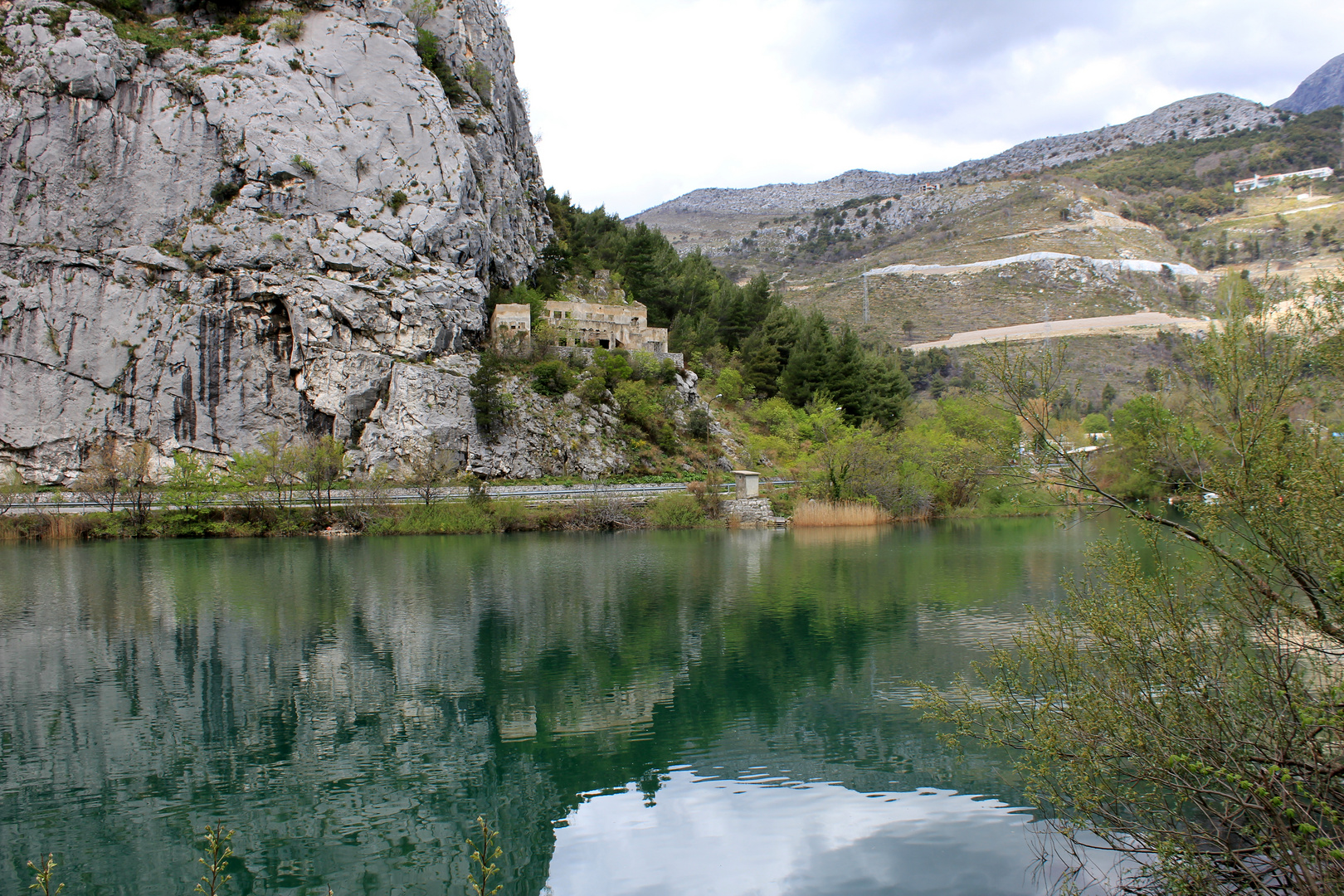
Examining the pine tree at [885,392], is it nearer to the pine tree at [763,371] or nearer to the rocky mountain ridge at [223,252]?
the pine tree at [763,371]

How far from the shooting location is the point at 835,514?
44938 mm

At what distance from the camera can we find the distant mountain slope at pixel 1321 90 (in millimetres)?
182250

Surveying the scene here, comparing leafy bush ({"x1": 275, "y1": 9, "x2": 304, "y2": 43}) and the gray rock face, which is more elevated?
leafy bush ({"x1": 275, "y1": 9, "x2": 304, "y2": 43})

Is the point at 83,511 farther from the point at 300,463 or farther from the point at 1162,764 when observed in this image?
the point at 1162,764

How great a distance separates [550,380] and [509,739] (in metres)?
43.9

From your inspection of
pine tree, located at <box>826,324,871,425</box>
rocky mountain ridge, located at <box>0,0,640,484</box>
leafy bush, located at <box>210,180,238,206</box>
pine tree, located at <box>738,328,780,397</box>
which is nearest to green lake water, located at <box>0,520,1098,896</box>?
rocky mountain ridge, located at <box>0,0,640,484</box>

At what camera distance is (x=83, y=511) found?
1538 inches

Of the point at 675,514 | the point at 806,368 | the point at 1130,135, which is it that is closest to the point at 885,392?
the point at 806,368

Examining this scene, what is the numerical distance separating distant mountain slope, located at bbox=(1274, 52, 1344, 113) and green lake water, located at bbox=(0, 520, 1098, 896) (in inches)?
8918

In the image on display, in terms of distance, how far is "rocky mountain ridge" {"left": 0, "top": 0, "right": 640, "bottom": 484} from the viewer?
46.4m

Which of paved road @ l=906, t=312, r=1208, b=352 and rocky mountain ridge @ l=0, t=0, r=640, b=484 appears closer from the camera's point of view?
rocky mountain ridge @ l=0, t=0, r=640, b=484

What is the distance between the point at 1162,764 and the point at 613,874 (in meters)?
4.84

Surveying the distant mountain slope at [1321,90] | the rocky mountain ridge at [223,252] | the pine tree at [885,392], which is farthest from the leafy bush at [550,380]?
the distant mountain slope at [1321,90]

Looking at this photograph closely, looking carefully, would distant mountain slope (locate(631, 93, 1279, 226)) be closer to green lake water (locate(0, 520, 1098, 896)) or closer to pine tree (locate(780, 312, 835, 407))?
pine tree (locate(780, 312, 835, 407))
